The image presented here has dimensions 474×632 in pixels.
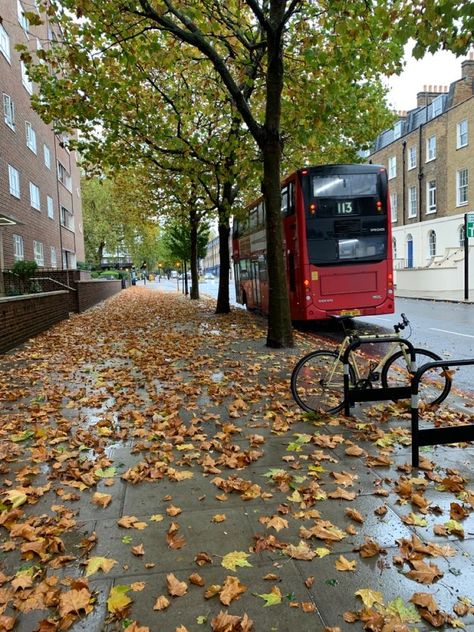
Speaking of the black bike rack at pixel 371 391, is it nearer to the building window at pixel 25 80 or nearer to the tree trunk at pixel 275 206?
the tree trunk at pixel 275 206

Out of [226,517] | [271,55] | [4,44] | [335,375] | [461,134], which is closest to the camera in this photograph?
[226,517]

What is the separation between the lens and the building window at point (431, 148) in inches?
1425

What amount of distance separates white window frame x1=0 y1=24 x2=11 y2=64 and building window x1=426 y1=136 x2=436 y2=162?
27.2m

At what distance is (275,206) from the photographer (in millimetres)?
9859

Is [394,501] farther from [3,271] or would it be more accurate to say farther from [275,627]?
[3,271]

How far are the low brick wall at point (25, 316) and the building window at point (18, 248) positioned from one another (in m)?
5.82

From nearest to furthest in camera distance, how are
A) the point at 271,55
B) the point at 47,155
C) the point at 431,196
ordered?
the point at 271,55, the point at 47,155, the point at 431,196

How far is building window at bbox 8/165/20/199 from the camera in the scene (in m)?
20.8

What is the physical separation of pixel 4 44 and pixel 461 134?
2642 centimetres

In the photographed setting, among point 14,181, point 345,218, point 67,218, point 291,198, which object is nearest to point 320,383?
point 345,218

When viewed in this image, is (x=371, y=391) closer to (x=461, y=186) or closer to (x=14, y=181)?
(x=14, y=181)

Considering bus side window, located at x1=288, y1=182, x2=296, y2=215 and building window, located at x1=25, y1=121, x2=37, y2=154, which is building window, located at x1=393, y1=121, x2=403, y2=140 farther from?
bus side window, located at x1=288, y1=182, x2=296, y2=215

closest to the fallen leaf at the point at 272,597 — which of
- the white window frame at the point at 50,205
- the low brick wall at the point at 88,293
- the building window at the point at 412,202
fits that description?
the low brick wall at the point at 88,293

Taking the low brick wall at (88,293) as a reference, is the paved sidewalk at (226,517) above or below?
below
